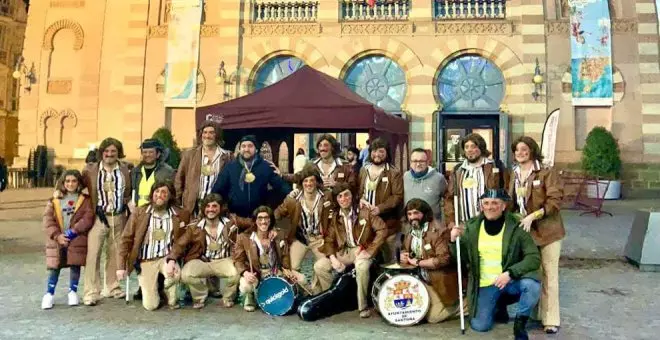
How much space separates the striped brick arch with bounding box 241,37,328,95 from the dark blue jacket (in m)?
12.9

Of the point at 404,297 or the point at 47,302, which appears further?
the point at 47,302

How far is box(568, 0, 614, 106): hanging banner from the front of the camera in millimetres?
18266

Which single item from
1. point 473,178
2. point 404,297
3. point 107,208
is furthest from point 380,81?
point 404,297

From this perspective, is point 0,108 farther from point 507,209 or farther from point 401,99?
point 507,209

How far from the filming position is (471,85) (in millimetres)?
18766

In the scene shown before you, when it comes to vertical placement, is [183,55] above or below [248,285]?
above

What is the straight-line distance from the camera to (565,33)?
61.3ft

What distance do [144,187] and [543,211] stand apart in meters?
4.61

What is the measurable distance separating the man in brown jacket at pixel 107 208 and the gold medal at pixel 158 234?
658 millimetres

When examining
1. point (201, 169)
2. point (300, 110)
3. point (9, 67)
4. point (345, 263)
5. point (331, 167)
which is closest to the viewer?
point (345, 263)

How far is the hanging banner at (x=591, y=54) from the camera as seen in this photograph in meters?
18.3

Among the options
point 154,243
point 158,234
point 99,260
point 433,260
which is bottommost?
point 99,260

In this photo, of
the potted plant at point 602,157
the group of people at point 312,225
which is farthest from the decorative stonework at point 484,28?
the group of people at point 312,225

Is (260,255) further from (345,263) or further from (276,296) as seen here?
(345,263)
